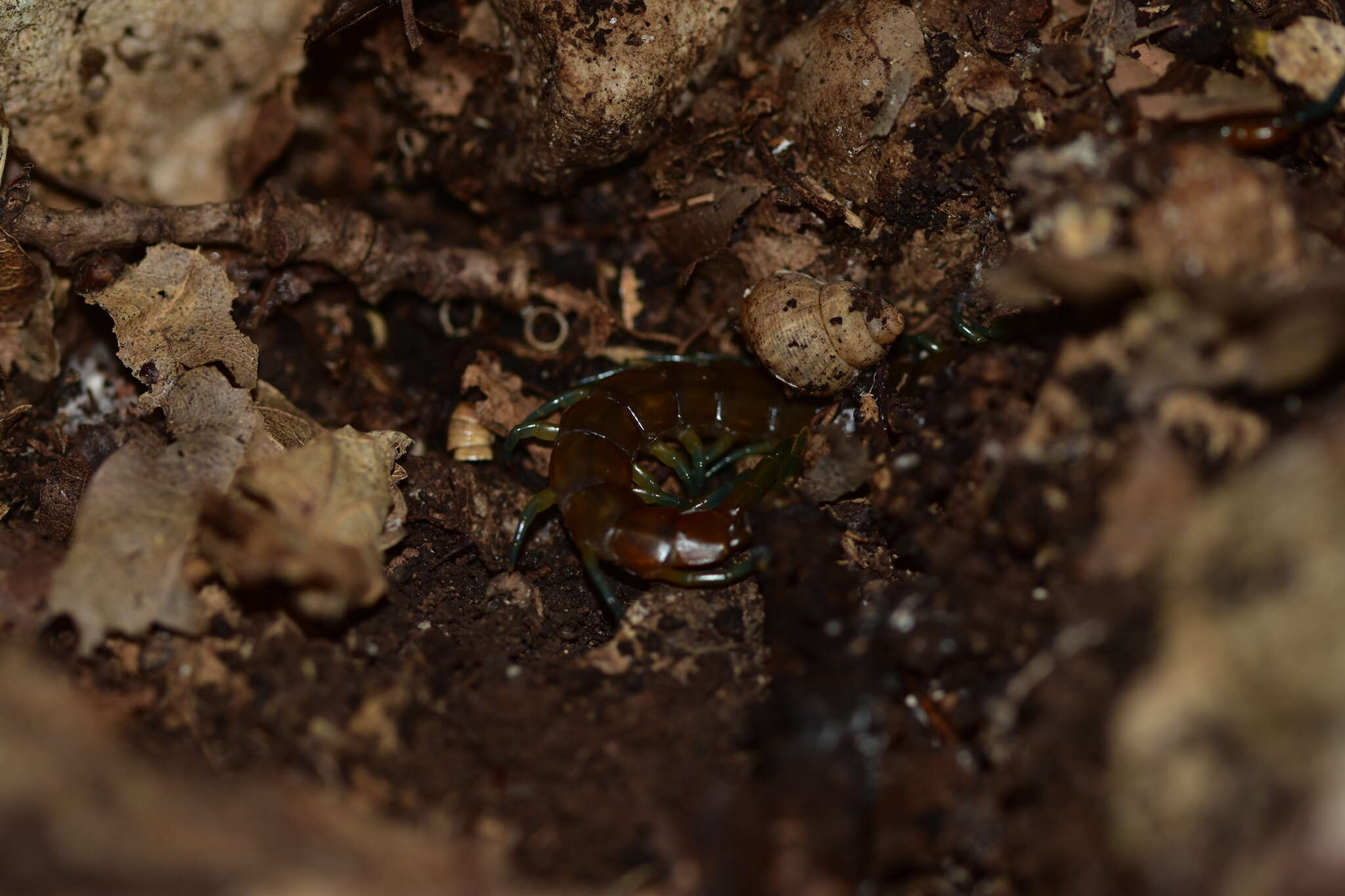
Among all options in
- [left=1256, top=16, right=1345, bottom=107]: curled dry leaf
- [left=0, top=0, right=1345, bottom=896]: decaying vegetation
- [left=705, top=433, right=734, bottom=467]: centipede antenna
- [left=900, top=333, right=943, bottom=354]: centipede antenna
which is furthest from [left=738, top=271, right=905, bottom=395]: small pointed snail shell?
[left=1256, top=16, right=1345, bottom=107]: curled dry leaf

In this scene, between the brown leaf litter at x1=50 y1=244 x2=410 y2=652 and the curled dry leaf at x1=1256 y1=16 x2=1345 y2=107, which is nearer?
the brown leaf litter at x1=50 y1=244 x2=410 y2=652

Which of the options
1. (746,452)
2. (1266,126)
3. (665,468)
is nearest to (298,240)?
(665,468)

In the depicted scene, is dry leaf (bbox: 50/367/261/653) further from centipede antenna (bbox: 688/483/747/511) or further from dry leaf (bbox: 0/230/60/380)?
centipede antenna (bbox: 688/483/747/511)

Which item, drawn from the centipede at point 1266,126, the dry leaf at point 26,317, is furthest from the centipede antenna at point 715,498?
the dry leaf at point 26,317

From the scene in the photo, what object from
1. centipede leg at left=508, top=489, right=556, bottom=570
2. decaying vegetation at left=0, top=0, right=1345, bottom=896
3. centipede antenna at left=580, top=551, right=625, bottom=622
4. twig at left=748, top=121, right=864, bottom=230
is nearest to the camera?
decaying vegetation at left=0, top=0, right=1345, bottom=896

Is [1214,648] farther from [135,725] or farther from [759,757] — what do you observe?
[135,725]

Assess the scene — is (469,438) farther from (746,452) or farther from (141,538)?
(141,538)

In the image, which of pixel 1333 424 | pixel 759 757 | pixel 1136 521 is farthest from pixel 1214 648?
pixel 759 757

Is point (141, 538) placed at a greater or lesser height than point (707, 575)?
greater
